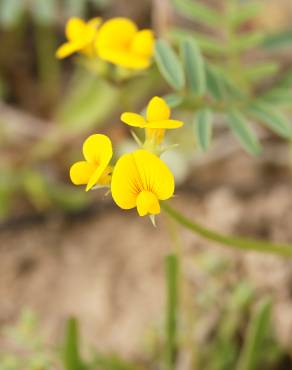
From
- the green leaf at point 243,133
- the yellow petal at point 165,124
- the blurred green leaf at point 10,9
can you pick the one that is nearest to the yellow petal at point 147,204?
the yellow petal at point 165,124

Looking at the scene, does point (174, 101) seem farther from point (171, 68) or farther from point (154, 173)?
point (154, 173)

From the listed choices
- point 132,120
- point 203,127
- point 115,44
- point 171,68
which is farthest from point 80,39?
point 132,120

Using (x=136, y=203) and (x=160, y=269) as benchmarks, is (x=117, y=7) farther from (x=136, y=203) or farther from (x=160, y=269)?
(x=136, y=203)

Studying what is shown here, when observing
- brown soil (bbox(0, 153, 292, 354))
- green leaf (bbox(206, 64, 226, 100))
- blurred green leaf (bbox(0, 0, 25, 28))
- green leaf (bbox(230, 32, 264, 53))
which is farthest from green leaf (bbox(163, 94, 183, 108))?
blurred green leaf (bbox(0, 0, 25, 28))

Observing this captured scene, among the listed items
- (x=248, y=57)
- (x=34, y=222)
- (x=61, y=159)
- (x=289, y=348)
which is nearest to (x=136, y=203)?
(x=289, y=348)

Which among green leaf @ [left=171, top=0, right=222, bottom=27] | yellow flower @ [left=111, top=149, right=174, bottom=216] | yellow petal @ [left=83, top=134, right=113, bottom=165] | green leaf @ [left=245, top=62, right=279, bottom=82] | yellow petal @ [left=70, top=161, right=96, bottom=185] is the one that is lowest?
yellow flower @ [left=111, top=149, right=174, bottom=216]

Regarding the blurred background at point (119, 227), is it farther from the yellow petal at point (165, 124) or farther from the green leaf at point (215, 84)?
the yellow petal at point (165, 124)

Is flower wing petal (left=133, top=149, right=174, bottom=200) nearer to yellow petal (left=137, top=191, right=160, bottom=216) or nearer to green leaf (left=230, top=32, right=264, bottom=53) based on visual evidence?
yellow petal (left=137, top=191, right=160, bottom=216)
